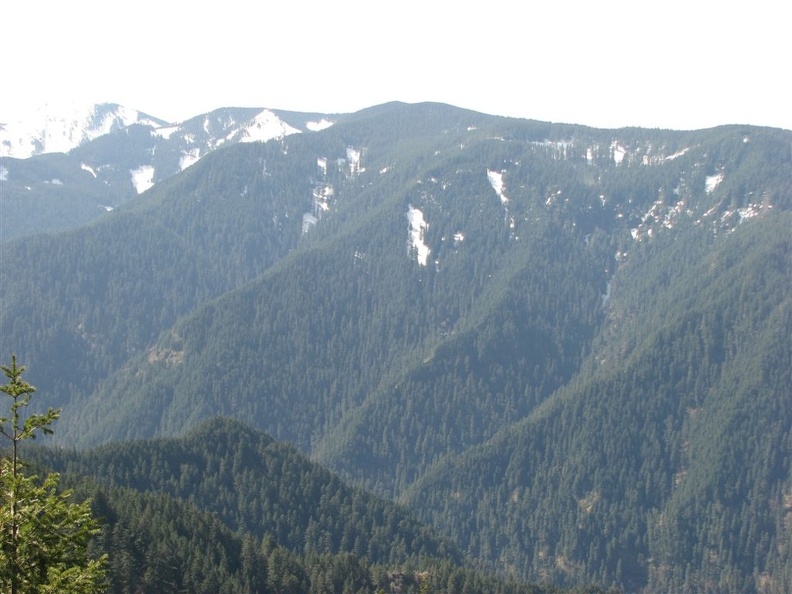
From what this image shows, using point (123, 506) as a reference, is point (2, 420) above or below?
above

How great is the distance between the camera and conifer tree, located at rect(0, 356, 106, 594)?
36062mm

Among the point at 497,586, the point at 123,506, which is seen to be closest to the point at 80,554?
the point at 123,506

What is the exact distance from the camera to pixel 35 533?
3650 cm

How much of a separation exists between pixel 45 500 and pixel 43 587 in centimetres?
313

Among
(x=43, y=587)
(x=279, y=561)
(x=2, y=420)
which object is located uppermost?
(x=2, y=420)

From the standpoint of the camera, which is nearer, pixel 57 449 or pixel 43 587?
pixel 43 587

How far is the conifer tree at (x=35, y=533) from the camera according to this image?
1420 inches

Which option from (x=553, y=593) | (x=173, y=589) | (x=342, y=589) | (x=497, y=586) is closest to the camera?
(x=173, y=589)

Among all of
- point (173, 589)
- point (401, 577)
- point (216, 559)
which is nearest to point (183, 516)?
point (216, 559)

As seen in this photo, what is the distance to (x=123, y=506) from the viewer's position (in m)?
149

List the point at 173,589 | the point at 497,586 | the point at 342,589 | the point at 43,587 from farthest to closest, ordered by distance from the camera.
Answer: the point at 497,586 → the point at 342,589 → the point at 173,589 → the point at 43,587

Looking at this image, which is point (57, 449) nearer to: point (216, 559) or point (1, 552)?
point (216, 559)

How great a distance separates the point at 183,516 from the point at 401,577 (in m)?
35.5

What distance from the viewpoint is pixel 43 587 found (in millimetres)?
35812
